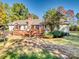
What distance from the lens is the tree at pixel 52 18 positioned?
1146 inches

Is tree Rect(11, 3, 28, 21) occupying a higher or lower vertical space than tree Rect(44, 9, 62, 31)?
higher

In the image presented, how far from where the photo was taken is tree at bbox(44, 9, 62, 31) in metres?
29.1

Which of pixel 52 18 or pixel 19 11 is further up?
pixel 19 11

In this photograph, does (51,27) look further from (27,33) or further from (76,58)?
(76,58)

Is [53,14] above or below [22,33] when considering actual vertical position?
above

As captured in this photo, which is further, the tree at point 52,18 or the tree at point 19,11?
the tree at point 19,11

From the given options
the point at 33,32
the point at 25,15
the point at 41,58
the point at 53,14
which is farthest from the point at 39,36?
the point at 25,15

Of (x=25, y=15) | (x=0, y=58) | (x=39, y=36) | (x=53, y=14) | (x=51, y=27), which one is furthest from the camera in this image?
(x=25, y=15)

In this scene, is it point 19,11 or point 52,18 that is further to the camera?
point 19,11

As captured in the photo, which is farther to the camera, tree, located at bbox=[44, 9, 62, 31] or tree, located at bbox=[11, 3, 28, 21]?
tree, located at bbox=[11, 3, 28, 21]

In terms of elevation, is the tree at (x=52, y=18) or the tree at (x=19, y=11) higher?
the tree at (x=19, y=11)

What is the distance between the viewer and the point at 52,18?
95.9 ft

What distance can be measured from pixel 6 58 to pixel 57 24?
2227 cm

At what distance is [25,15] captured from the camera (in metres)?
59.4
